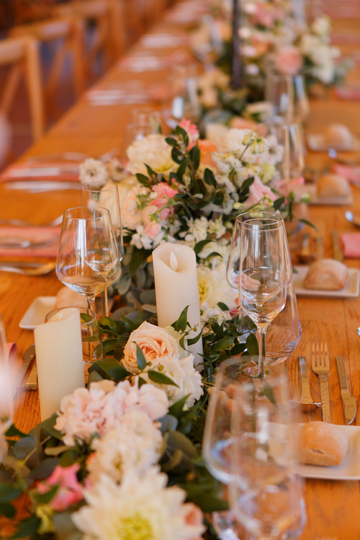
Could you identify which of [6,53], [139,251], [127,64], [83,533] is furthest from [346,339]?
[127,64]

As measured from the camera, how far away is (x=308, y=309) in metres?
1.11

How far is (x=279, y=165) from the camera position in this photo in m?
1.38

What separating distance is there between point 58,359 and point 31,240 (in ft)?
2.53

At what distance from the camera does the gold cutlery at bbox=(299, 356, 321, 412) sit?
81cm

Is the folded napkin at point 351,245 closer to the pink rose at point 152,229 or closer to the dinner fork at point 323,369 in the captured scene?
the dinner fork at point 323,369

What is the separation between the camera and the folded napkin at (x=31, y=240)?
4.50 ft

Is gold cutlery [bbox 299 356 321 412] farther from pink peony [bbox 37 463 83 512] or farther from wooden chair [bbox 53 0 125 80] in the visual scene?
wooden chair [bbox 53 0 125 80]

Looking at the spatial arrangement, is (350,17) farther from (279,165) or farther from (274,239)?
(274,239)

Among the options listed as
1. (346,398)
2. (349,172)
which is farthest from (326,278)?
(349,172)

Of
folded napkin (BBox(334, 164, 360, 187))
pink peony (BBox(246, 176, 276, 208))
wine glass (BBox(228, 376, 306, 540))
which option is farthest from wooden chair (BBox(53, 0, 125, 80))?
wine glass (BBox(228, 376, 306, 540))

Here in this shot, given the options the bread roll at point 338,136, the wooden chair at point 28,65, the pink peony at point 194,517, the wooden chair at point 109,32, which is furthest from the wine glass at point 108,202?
the wooden chair at point 109,32

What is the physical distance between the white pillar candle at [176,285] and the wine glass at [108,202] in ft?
0.38

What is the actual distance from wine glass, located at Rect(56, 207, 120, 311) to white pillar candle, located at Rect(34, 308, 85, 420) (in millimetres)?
163

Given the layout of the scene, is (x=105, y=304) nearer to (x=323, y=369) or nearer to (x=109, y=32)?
(x=323, y=369)
